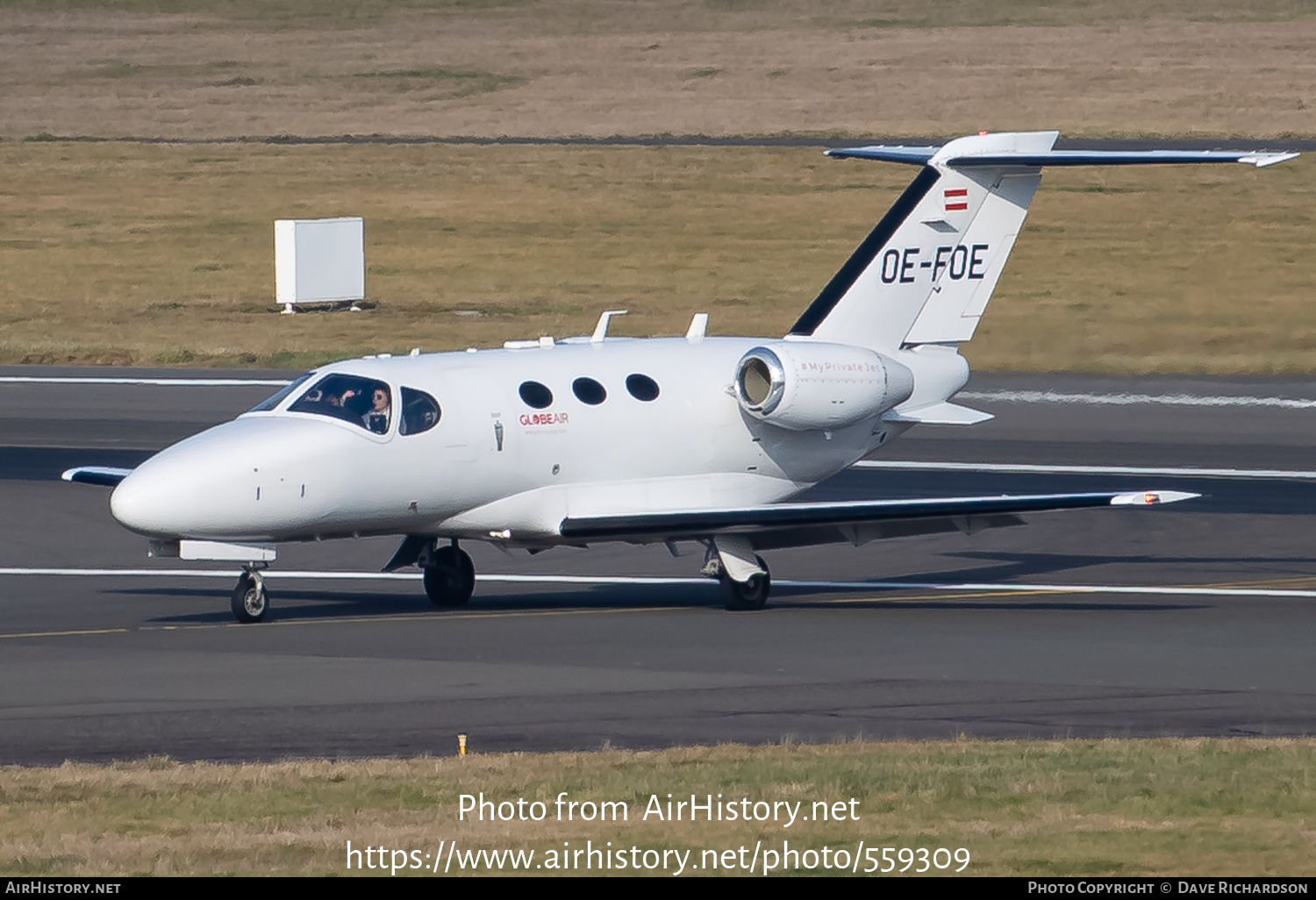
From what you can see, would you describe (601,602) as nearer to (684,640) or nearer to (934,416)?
(684,640)

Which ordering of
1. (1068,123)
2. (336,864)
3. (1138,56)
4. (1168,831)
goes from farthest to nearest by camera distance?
1. (1138,56)
2. (1068,123)
3. (1168,831)
4. (336,864)

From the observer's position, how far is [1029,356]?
46188 mm

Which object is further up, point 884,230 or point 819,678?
point 884,230

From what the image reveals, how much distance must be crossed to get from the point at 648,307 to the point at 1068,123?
120ft

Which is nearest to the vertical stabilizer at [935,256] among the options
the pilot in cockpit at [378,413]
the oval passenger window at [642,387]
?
the oval passenger window at [642,387]

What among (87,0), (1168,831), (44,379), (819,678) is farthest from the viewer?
(87,0)

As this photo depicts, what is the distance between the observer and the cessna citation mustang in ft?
70.7

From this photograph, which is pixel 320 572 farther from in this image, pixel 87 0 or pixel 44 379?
pixel 87 0

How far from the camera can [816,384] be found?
78.8ft

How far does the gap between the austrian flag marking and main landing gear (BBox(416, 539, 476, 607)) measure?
6.79 m

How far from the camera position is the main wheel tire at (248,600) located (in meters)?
22.2

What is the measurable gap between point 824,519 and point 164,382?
80.1 ft

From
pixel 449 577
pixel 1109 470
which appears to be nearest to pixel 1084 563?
pixel 1109 470

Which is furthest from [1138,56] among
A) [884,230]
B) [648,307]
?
[884,230]
